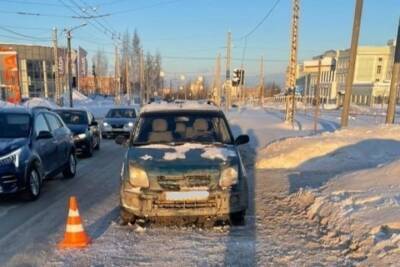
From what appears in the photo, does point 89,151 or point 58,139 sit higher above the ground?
point 58,139

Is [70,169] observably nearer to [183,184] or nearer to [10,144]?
[10,144]

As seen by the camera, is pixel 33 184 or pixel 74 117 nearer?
pixel 33 184

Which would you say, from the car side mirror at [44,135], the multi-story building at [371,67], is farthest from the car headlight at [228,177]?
the multi-story building at [371,67]

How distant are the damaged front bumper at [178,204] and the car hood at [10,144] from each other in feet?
8.86

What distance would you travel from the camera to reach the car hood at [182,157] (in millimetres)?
5801

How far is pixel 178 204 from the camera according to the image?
5785 millimetres

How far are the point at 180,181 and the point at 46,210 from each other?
8.97ft

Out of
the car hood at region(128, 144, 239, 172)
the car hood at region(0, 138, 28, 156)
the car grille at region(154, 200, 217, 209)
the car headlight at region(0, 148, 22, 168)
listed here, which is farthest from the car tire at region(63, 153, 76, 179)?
the car grille at region(154, 200, 217, 209)

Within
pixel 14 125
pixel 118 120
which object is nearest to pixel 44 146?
pixel 14 125

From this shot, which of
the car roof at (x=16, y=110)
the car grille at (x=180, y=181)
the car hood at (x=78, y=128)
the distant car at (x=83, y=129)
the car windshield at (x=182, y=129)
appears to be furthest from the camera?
the car hood at (x=78, y=128)

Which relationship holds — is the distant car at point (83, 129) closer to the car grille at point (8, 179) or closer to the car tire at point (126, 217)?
the car grille at point (8, 179)

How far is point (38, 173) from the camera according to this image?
314 inches

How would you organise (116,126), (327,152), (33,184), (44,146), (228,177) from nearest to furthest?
(228,177), (33,184), (44,146), (327,152), (116,126)

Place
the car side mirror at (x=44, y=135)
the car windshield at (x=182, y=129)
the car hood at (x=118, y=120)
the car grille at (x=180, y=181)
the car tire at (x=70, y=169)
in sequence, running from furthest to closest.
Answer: the car hood at (x=118, y=120) < the car tire at (x=70, y=169) < the car side mirror at (x=44, y=135) < the car windshield at (x=182, y=129) < the car grille at (x=180, y=181)
